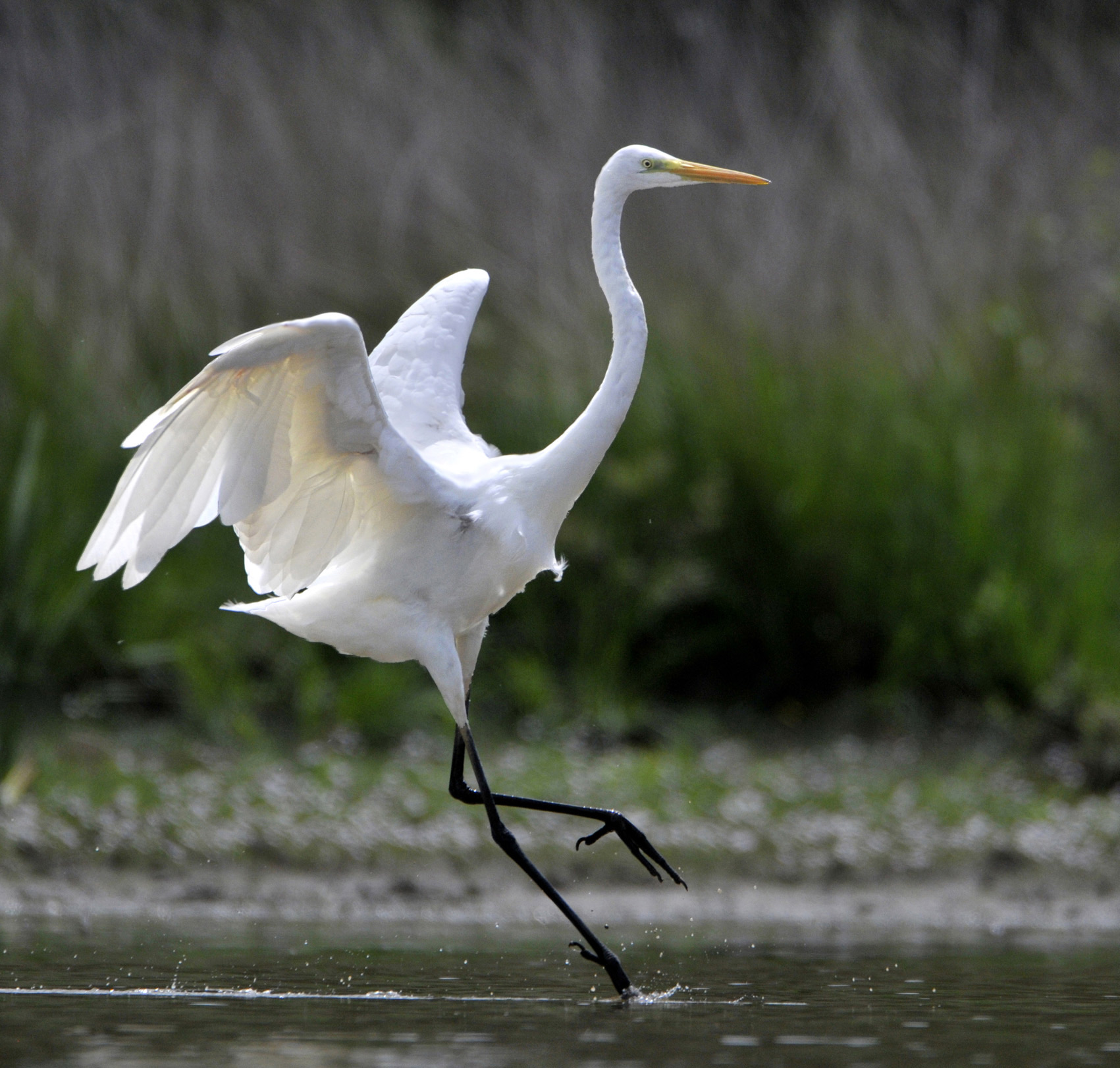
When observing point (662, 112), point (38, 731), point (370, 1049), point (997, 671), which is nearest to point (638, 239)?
point (662, 112)

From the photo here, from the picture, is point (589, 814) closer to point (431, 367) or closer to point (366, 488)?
point (366, 488)

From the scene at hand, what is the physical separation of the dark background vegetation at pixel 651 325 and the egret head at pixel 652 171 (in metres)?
2.52

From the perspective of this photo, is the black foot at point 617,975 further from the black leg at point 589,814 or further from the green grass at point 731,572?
the green grass at point 731,572

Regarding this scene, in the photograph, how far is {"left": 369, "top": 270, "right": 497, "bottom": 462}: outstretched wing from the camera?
473 cm

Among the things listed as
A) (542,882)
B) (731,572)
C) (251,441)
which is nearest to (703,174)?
(251,441)

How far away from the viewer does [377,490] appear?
416 centimetres

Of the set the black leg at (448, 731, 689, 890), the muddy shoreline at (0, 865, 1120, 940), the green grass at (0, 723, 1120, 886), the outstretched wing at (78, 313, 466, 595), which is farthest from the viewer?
the green grass at (0, 723, 1120, 886)

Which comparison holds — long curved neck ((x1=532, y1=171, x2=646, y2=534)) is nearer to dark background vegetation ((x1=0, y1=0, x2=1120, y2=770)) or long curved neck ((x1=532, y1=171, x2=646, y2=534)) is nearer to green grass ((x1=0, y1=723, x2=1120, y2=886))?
green grass ((x1=0, y1=723, x2=1120, y2=886))

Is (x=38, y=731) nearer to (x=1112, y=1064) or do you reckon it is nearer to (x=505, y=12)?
(x=1112, y=1064)

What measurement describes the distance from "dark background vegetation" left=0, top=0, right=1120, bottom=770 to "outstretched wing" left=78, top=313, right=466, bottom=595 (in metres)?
1.99

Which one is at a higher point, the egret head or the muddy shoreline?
the egret head

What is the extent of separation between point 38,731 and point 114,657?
1.81ft

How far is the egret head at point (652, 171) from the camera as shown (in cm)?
434

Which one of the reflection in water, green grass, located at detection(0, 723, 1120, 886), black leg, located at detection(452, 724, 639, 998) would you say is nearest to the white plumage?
black leg, located at detection(452, 724, 639, 998)
